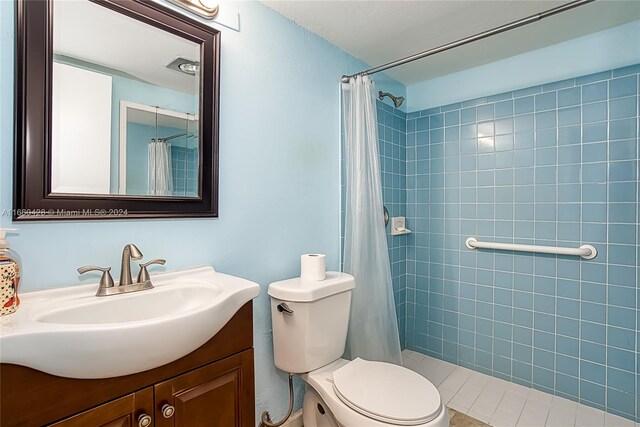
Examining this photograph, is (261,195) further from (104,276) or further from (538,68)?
(538,68)

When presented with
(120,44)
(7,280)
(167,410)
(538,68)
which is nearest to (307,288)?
(167,410)

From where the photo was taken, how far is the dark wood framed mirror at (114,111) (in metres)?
0.88

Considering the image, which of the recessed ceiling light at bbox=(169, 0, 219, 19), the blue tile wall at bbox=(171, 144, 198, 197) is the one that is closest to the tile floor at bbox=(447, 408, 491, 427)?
the blue tile wall at bbox=(171, 144, 198, 197)

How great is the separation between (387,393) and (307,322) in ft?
1.34

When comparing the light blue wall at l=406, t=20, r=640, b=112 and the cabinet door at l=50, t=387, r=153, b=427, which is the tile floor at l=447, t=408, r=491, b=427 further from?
the light blue wall at l=406, t=20, r=640, b=112

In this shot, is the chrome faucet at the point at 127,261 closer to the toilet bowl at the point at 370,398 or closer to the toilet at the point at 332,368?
the toilet at the point at 332,368

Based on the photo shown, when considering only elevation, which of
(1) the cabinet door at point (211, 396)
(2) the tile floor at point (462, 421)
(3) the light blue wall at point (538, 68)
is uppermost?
(3) the light blue wall at point (538, 68)

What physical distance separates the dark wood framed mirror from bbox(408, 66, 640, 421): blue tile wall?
1365 mm

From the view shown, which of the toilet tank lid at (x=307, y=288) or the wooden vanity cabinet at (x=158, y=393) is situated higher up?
the toilet tank lid at (x=307, y=288)

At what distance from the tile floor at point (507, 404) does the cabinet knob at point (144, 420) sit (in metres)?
1.65

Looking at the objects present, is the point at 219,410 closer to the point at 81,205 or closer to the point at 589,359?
the point at 81,205

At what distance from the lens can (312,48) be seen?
1700 millimetres

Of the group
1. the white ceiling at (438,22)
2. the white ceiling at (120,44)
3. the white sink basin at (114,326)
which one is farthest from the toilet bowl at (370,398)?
the white ceiling at (438,22)

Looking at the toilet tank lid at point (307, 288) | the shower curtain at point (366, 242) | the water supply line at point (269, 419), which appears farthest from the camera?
the shower curtain at point (366, 242)
